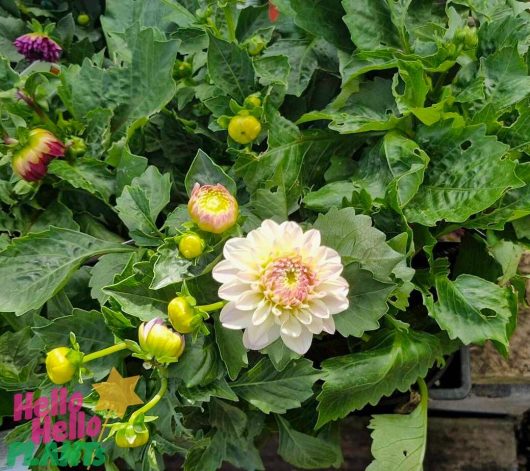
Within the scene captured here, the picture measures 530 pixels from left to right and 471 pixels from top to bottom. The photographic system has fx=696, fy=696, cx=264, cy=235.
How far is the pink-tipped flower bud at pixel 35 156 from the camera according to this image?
671mm

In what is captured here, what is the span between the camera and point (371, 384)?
0.64 metres

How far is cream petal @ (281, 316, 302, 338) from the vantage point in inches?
19.7

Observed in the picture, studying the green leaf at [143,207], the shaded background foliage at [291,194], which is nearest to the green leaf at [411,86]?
the shaded background foliage at [291,194]

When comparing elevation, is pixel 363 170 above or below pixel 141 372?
above

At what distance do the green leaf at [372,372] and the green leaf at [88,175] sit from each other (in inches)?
11.0

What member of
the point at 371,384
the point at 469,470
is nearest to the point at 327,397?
the point at 371,384

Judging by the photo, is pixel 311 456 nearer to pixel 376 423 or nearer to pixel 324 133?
pixel 376 423

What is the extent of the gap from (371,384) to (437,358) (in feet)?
0.37

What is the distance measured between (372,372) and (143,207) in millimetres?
259

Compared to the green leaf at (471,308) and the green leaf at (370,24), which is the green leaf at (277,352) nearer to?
the green leaf at (471,308)

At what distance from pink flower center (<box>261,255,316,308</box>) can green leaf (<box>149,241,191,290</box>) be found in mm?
87

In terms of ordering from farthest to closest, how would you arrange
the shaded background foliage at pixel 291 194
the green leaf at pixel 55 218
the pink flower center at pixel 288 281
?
the green leaf at pixel 55 218, the shaded background foliage at pixel 291 194, the pink flower center at pixel 288 281

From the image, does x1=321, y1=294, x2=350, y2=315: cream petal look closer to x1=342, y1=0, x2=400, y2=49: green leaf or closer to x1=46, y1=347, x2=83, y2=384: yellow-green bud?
x1=46, y1=347, x2=83, y2=384: yellow-green bud

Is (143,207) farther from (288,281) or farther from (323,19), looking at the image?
(323,19)
